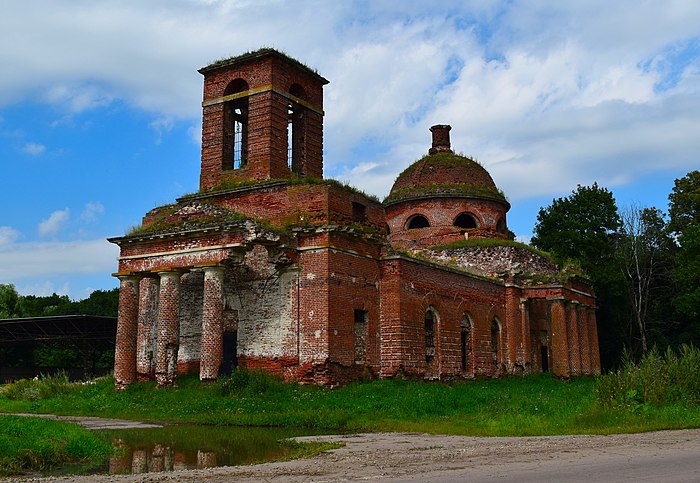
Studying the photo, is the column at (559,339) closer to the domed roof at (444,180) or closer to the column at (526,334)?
the column at (526,334)

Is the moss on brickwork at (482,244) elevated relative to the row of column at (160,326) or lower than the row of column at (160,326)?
elevated

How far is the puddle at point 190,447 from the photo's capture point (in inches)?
364

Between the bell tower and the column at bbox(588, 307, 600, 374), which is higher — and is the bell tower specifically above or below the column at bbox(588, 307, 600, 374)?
above

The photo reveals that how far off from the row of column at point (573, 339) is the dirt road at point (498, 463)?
17056mm

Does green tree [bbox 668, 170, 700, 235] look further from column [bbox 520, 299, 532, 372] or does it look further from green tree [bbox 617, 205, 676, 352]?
column [bbox 520, 299, 532, 372]

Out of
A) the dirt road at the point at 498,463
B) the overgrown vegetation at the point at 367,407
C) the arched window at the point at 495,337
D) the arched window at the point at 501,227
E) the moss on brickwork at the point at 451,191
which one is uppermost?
the moss on brickwork at the point at 451,191

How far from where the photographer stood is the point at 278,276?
19.7 meters

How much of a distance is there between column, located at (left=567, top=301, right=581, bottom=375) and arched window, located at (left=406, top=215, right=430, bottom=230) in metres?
6.85

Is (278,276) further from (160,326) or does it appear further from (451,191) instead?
(451,191)

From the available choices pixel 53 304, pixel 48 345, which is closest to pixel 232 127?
pixel 48 345

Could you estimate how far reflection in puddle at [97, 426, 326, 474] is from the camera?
9.33 m

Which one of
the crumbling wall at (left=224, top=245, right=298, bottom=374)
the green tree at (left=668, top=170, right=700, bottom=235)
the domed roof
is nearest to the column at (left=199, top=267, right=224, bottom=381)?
the crumbling wall at (left=224, top=245, right=298, bottom=374)

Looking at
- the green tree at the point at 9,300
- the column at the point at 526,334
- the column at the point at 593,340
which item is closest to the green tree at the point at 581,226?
the column at the point at 593,340

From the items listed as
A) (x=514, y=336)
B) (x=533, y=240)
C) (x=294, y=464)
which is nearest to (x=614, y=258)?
(x=533, y=240)
